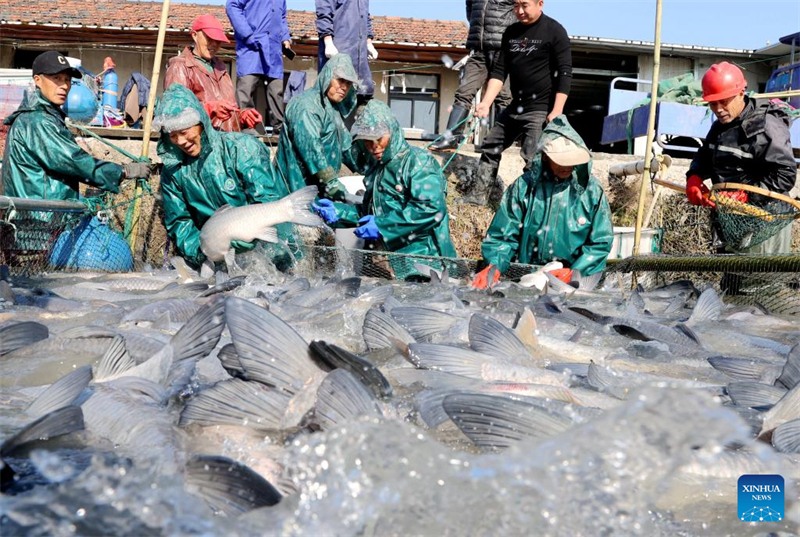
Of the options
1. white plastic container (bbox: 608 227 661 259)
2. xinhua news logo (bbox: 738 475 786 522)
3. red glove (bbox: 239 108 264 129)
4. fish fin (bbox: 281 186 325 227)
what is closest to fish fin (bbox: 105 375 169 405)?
xinhua news logo (bbox: 738 475 786 522)

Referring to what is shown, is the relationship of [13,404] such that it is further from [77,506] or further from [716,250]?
[716,250]

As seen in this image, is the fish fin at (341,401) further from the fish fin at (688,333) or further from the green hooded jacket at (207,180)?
the green hooded jacket at (207,180)

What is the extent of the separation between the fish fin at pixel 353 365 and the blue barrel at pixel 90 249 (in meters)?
4.63

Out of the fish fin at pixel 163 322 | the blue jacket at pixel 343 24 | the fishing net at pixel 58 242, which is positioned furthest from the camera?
the blue jacket at pixel 343 24

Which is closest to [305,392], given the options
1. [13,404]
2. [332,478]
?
[332,478]

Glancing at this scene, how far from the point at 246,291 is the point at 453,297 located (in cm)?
109

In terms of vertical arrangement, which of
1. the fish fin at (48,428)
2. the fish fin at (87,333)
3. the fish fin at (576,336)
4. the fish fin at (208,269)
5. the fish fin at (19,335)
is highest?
the fish fin at (48,428)

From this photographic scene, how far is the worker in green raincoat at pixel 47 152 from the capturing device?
20.6 feet

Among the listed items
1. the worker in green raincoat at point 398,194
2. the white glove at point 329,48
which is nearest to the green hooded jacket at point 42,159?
the worker in green raincoat at point 398,194

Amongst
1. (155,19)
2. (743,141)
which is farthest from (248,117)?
(155,19)

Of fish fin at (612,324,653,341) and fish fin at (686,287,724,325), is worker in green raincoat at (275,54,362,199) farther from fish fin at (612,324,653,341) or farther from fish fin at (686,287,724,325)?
fish fin at (612,324,653,341)

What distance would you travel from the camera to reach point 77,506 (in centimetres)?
133

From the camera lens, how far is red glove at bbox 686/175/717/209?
249 inches

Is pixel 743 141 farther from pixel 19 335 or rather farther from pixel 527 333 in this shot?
pixel 19 335
